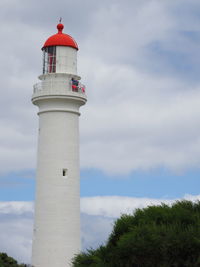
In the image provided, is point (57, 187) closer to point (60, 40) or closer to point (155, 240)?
point (60, 40)

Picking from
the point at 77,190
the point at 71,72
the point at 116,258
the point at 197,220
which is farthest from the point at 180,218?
the point at 71,72

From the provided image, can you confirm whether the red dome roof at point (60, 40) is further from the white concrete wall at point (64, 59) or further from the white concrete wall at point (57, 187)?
the white concrete wall at point (57, 187)

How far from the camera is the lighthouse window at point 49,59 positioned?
28.8 meters

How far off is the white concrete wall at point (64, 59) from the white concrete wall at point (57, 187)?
149 centimetres

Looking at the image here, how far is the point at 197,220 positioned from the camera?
658 inches

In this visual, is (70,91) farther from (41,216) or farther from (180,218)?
(180,218)

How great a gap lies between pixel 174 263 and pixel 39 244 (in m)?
12.0

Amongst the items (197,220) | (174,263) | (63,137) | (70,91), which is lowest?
(174,263)

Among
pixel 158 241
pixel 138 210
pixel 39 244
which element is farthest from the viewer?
pixel 39 244

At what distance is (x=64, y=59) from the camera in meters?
28.8

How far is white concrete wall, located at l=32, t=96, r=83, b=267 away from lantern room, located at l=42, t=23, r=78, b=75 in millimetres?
1562

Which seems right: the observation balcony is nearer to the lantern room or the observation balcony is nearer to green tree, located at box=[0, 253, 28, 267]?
the lantern room

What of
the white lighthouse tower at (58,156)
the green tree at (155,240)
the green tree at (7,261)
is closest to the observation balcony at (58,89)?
the white lighthouse tower at (58,156)

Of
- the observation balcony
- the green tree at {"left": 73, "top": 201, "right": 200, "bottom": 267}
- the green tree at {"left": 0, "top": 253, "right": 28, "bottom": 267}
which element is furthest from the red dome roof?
the green tree at {"left": 73, "top": 201, "right": 200, "bottom": 267}
